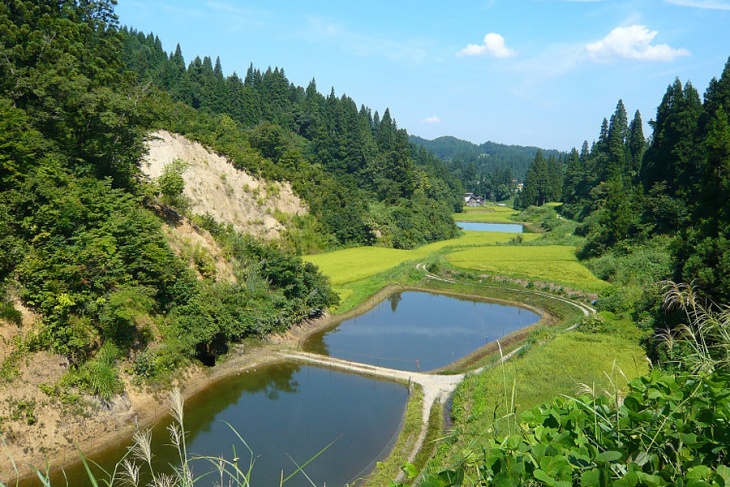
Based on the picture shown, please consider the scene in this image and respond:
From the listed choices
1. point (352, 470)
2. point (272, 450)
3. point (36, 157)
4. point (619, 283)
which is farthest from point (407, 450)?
point (619, 283)

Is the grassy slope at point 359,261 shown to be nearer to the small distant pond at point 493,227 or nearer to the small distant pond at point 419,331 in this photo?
the small distant pond at point 419,331

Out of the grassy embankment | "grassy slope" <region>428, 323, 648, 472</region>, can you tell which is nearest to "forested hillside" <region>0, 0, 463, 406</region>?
the grassy embankment

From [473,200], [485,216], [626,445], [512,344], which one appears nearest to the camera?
[626,445]

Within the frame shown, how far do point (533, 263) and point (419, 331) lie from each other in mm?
14589

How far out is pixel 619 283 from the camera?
30.8m

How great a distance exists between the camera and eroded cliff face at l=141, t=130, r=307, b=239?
3397 centimetres

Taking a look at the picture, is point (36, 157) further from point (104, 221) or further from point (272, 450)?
point (272, 450)

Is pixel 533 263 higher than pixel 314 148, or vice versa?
pixel 314 148

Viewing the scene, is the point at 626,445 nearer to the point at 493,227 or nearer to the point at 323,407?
the point at 323,407

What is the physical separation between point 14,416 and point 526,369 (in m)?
15.3

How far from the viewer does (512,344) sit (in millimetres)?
23297

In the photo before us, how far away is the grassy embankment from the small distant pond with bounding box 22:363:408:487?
1811mm

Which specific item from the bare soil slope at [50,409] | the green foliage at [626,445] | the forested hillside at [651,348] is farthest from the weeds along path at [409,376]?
the green foliage at [626,445]

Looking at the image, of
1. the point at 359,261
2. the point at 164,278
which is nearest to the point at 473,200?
the point at 359,261
